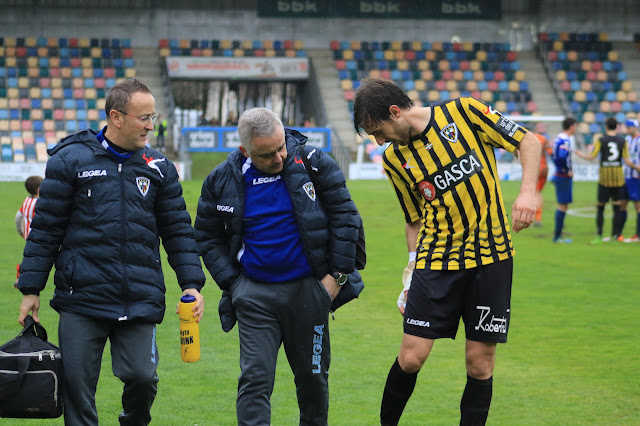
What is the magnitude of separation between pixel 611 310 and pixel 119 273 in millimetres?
6762

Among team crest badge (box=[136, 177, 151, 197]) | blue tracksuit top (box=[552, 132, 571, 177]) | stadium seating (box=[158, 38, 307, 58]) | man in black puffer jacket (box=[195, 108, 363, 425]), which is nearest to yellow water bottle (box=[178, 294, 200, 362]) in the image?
man in black puffer jacket (box=[195, 108, 363, 425])

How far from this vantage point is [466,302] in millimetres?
4828

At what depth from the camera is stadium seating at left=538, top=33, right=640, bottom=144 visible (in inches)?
1554

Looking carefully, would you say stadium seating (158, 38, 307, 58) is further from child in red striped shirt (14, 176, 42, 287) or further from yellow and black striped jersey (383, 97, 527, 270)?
yellow and black striped jersey (383, 97, 527, 270)

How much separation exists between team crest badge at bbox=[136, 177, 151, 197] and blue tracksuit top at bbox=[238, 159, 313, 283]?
51 centimetres

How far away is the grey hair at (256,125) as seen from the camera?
450 cm

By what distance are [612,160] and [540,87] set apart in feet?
86.1

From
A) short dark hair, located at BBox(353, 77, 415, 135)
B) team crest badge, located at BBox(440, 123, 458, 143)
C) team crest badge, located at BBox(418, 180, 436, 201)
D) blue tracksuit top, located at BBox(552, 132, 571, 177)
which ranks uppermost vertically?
short dark hair, located at BBox(353, 77, 415, 135)

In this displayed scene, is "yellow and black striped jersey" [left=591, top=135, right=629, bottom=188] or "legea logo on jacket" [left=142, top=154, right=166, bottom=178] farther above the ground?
"legea logo on jacket" [left=142, top=154, right=166, bottom=178]

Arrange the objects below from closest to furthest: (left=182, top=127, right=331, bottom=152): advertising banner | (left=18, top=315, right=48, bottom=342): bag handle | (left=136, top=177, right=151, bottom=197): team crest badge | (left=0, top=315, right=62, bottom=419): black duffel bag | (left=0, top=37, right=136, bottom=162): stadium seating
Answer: (left=0, top=315, right=62, bottom=419): black duffel bag
(left=18, top=315, right=48, bottom=342): bag handle
(left=136, top=177, right=151, bottom=197): team crest badge
(left=182, top=127, right=331, bottom=152): advertising banner
(left=0, top=37, right=136, bottom=162): stadium seating

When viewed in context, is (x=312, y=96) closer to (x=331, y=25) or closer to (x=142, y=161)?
(x=331, y=25)

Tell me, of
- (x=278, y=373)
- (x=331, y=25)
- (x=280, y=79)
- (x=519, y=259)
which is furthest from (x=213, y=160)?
(x=278, y=373)

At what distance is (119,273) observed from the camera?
4.47 meters

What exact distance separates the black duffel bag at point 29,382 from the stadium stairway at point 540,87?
A: 34552 millimetres
